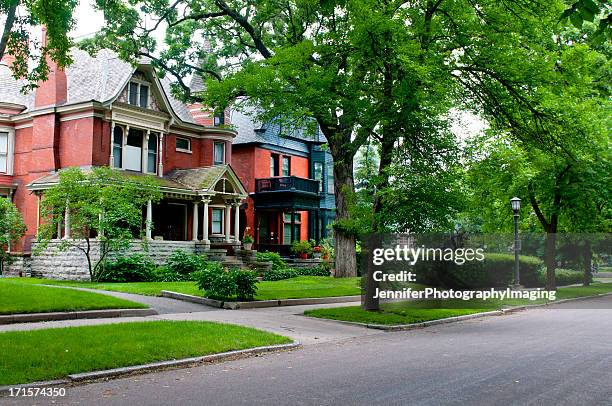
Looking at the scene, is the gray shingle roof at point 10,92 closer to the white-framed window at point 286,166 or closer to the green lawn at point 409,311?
the white-framed window at point 286,166

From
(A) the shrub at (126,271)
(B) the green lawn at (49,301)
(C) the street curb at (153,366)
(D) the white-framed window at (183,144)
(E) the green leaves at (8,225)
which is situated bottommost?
(C) the street curb at (153,366)

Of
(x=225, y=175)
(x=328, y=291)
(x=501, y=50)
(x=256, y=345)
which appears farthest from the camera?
(x=225, y=175)

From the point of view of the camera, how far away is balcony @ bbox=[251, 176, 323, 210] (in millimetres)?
37378

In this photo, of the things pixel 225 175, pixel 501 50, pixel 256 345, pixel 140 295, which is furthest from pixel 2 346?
pixel 225 175

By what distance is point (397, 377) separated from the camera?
334 inches

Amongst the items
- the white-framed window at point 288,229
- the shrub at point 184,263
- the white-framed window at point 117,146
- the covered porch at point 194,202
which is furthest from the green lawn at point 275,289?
the white-framed window at point 288,229

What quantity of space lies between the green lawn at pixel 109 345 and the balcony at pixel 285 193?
2506 cm

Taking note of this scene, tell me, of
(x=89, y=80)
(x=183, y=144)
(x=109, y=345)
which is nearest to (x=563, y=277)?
(x=183, y=144)

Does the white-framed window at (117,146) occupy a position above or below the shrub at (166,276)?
above

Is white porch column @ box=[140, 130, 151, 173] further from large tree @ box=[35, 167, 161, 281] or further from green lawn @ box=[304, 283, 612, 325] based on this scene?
green lawn @ box=[304, 283, 612, 325]

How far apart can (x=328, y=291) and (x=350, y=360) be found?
11.4 m

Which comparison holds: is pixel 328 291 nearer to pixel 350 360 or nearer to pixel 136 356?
pixel 350 360

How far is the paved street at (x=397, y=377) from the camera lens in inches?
282

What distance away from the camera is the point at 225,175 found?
3241 cm
